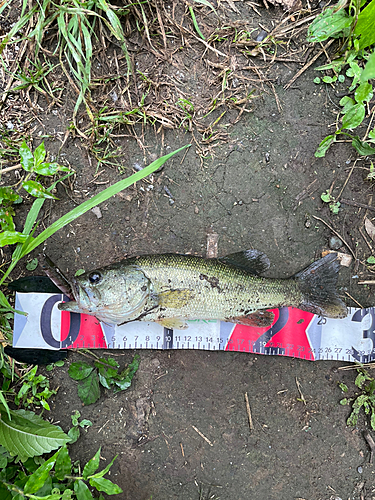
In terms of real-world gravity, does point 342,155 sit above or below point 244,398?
above

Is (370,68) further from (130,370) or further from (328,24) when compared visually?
(130,370)

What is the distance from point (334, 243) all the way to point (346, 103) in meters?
1.60

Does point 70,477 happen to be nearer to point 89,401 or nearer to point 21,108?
point 89,401

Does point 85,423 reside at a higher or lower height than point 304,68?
lower

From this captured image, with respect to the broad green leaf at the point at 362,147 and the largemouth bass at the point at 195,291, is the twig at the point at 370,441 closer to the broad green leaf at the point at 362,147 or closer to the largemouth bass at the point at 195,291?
the largemouth bass at the point at 195,291

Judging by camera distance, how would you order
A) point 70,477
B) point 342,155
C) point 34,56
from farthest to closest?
point 342,155, point 34,56, point 70,477

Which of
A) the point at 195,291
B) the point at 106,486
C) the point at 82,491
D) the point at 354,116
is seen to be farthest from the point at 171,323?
the point at 354,116

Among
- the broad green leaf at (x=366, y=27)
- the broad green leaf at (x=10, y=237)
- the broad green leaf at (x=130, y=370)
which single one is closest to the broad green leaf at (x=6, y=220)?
the broad green leaf at (x=10, y=237)

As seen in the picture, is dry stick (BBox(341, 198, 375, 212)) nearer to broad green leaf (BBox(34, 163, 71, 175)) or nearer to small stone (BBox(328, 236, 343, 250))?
small stone (BBox(328, 236, 343, 250))

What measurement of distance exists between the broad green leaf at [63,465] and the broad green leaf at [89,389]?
47 centimetres

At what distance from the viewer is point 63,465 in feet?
11.0

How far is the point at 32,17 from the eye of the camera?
3.55 m

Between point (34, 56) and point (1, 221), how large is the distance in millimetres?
1845

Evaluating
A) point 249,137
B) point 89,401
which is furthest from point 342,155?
point 89,401
